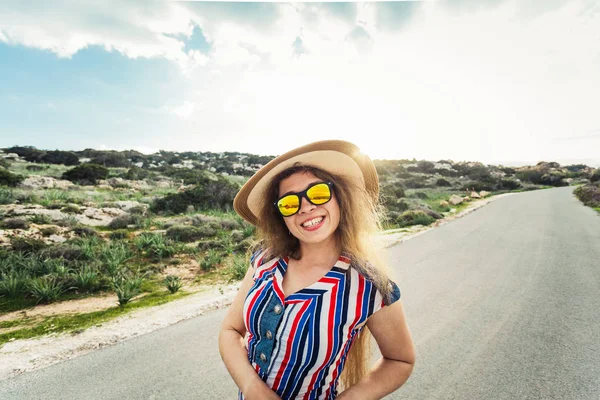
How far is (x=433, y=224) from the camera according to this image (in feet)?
40.5

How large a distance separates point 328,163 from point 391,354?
3.28 feet

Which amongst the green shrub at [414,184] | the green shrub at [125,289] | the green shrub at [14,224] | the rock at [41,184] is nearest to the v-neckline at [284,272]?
the green shrub at [125,289]

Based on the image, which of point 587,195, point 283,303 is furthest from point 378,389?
point 587,195

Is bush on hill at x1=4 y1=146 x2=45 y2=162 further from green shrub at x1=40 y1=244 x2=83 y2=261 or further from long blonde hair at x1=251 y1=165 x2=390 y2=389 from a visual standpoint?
long blonde hair at x1=251 y1=165 x2=390 y2=389

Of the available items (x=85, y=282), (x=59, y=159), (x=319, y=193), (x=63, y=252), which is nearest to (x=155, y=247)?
(x=63, y=252)

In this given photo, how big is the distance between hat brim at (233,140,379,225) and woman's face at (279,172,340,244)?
0.14 m

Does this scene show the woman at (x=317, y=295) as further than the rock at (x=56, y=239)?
No

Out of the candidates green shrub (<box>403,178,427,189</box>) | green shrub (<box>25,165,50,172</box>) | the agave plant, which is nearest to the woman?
the agave plant

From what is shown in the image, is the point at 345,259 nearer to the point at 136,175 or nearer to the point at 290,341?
the point at 290,341

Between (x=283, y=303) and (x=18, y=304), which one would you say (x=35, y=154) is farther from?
(x=283, y=303)

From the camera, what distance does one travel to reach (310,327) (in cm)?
125

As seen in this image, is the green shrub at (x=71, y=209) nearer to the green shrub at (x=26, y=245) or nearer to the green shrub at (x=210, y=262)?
the green shrub at (x=26, y=245)

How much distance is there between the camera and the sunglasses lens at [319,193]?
1.51 metres

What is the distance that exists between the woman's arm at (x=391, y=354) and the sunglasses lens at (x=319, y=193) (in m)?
0.60
